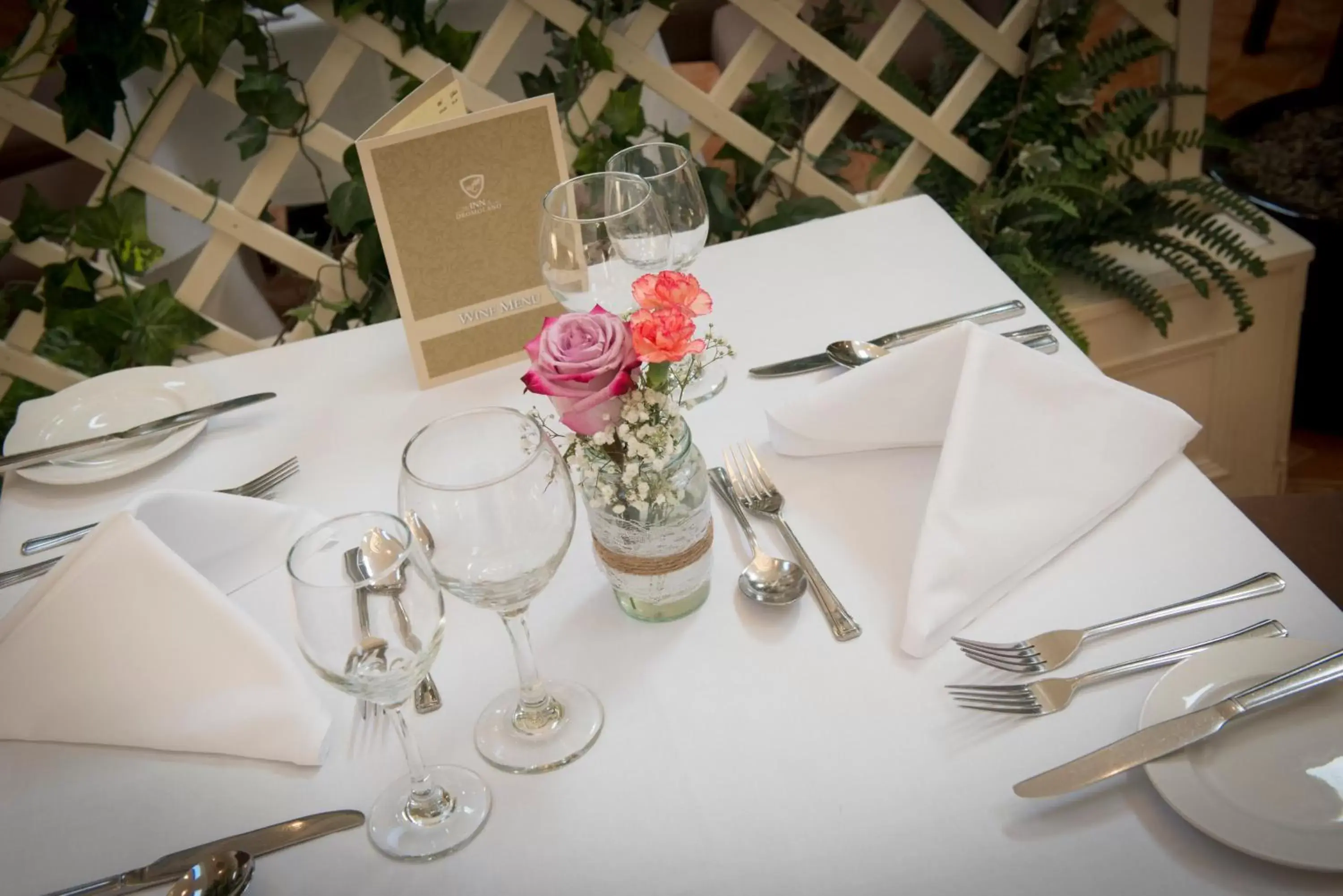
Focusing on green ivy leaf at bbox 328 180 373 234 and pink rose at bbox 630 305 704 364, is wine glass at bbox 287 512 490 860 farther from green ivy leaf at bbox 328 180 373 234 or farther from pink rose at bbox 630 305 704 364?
green ivy leaf at bbox 328 180 373 234

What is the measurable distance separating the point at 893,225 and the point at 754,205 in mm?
555

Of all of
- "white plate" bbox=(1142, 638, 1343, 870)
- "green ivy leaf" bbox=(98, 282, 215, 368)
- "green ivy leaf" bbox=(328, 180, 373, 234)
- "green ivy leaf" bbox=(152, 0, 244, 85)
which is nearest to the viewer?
"white plate" bbox=(1142, 638, 1343, 870)

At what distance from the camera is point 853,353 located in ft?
3.39

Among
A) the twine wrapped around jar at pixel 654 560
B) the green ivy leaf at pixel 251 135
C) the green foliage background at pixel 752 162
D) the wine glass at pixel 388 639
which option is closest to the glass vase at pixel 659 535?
the twine wrapped around jar at pixel 654 560

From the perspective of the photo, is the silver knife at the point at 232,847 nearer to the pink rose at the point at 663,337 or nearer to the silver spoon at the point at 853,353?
the pink rose at the point at 663,337

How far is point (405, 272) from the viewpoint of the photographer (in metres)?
1.04

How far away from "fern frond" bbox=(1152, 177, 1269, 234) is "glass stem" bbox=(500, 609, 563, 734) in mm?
1344

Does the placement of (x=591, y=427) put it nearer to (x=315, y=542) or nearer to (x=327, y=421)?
(x=315, y=542)

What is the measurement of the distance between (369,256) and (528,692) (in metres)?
1.11

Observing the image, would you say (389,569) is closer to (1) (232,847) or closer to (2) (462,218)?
(1) (232,847)

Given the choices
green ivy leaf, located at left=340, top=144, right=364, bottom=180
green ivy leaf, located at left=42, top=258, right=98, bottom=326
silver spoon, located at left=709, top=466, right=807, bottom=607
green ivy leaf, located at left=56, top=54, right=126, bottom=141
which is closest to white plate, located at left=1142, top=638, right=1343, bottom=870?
silver spoon, located at left=709, top=466, right=807, bottom=607

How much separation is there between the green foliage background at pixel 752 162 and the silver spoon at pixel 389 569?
1022mm

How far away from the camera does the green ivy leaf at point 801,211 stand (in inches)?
66.7

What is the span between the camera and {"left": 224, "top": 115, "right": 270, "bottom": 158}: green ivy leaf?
1546mm
